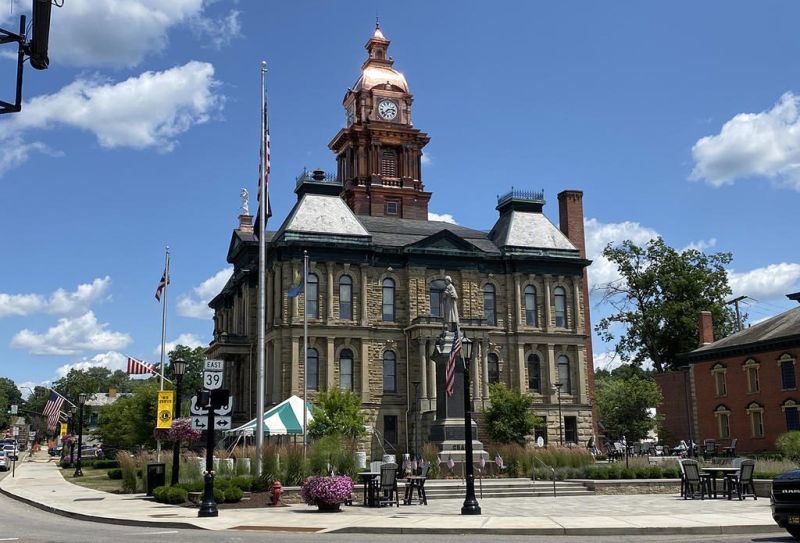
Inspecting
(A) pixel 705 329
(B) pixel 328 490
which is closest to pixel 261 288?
(B) pixel 328 490

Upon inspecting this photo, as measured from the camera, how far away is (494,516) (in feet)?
69.7

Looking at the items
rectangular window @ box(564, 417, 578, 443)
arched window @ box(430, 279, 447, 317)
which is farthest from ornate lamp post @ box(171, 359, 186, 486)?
rectangular window @ box(564, 417, 578, 443)

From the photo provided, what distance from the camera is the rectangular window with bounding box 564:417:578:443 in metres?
61.3

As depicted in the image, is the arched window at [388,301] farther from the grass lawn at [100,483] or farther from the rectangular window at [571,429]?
the grass lawn at [100,483]

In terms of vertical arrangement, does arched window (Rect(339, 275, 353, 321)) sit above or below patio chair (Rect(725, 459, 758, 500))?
above

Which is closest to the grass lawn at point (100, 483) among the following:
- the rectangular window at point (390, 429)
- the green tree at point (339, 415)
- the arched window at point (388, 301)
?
the green tree at point (339, 415)

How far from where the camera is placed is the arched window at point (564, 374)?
62.3 m

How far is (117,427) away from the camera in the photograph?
194 ft

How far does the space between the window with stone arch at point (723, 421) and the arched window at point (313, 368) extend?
86.8 ft

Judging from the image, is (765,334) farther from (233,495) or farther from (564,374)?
(233,495)

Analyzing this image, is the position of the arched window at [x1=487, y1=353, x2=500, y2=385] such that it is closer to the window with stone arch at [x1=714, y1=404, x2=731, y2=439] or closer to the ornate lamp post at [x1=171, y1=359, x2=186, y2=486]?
the window with stone arch at [x1=714, y1=404, x2=731, y2=439]

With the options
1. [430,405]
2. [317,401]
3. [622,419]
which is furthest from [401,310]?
[622,419]

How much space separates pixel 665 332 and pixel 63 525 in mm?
62295

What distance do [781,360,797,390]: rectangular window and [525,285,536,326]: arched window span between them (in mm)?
17377
